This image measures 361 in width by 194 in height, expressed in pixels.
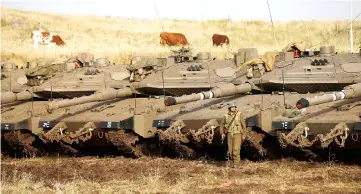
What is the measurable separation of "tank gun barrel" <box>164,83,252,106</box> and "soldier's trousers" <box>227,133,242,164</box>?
5.19 ft

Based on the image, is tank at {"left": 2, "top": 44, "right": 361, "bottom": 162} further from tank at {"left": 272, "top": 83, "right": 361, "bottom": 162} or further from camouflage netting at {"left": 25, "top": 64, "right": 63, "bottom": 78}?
camouflage netting at {"left": 25, "top": 64, "right": 63, "bottom": 78}

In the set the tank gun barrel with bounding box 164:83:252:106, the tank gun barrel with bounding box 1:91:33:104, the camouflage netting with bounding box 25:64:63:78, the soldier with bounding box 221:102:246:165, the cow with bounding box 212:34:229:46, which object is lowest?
the soldier with bounding box 221:102:246:165

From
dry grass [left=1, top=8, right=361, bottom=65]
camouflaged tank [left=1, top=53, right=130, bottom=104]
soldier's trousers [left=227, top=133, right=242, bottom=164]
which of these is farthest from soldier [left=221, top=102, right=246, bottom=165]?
dry grass [left=1, top=8, right=361, bottom=65]

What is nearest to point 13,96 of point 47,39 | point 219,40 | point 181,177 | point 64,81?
point 64,81

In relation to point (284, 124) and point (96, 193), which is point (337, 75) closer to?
point (284, 124)

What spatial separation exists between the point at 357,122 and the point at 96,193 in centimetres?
510

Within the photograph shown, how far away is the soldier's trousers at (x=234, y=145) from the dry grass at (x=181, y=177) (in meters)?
0.26

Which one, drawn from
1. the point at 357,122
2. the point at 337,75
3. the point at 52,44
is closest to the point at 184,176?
the point at 357,122

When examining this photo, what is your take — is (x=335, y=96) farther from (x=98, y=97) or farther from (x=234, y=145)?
(x=98, y=97)

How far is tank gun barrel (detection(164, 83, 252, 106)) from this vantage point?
56.5 ft

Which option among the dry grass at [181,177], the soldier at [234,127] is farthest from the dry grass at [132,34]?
the soldier at [234,127]

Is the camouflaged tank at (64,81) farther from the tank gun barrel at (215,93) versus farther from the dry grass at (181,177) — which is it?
the dry grass at (181,177)

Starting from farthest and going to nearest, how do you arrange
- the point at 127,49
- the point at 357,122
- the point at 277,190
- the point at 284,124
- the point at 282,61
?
the point at 127,49, the point at 282,61, the point at 284,124, the point at 357,122, the point at 277,190

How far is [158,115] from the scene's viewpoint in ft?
62.7
